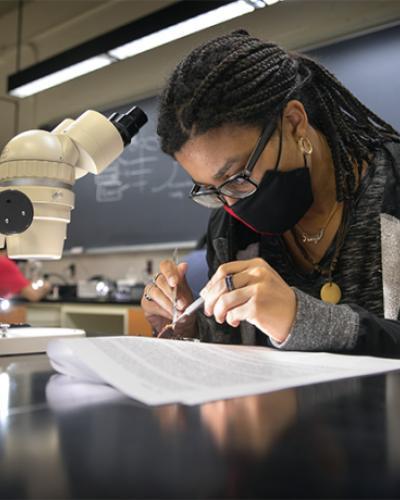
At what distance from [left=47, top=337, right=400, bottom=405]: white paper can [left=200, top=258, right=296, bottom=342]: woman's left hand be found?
5cm

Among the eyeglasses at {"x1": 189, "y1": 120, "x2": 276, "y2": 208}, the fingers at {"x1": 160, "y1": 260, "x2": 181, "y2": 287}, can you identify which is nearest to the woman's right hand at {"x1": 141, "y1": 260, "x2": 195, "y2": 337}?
the fingers at {"x1": 160, "y1": 260, "x2": 181, "y2": 287}

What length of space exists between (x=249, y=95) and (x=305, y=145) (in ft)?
0.60

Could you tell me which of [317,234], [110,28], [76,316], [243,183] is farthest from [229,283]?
[110,28]

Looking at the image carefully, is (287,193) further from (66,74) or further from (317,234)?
(66,74)

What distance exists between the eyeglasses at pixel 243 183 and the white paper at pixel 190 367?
375 millimetres

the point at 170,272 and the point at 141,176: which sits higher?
the point at 141,176

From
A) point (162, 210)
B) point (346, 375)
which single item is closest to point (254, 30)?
point (162, 210)

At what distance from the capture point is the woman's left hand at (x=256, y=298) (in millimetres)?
744

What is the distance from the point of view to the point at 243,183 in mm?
1004

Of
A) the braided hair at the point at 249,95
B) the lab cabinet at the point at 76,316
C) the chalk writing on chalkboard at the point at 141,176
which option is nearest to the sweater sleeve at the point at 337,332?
the braided hair at the point at 249,95

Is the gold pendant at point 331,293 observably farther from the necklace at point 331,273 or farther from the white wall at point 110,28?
the white wall at point 110,28

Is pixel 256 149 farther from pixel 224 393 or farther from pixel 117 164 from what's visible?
pixel 117 164

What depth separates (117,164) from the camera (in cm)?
357

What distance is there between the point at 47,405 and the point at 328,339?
44 cm
